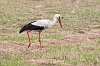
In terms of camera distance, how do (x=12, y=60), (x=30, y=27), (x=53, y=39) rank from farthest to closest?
(x=53, y=39) → (x=30, y=27) → (x=12, y=60)

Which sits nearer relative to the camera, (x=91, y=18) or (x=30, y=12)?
(x=91, y=18)

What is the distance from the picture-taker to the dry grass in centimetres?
876

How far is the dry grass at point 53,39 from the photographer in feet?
28.7

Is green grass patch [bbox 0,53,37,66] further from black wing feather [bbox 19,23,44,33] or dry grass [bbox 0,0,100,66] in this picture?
black wing feather [bbox 19,23,44,33]

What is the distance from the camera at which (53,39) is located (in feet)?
38.2

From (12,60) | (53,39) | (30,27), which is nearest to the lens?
(12,60)

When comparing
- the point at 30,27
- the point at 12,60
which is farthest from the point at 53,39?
the point at 12,60

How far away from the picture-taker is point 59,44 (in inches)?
433

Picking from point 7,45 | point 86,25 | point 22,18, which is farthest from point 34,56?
point 22,18

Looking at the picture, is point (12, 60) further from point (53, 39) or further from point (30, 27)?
point (53, 39)

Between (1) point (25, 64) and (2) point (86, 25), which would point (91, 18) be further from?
(1) point (25, 64)

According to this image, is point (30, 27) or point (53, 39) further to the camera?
point (53, 39)

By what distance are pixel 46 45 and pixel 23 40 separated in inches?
35.3

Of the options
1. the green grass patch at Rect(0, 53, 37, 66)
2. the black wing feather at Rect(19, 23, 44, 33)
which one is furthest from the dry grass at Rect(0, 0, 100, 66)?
the black wing feather at Rect(19, 23, 44, 33)
